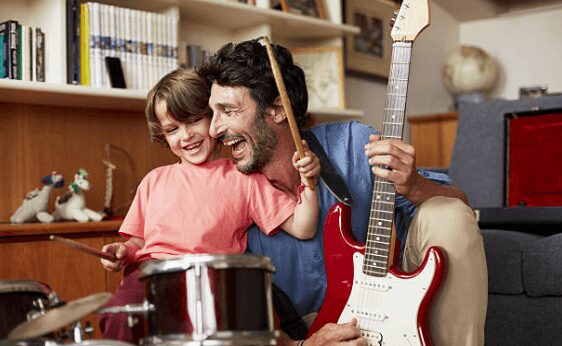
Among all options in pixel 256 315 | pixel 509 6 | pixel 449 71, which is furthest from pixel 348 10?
pixel 256 315

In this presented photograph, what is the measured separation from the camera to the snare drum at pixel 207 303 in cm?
128

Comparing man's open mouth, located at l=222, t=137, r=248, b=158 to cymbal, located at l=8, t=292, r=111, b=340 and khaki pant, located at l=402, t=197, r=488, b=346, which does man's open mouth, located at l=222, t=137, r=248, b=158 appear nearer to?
khaki pant, located at l=402, t=197, r=488, b=346

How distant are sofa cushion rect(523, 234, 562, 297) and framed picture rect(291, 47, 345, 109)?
3.80 ft

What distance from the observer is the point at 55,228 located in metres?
2.34

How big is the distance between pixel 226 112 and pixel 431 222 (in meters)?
0.59

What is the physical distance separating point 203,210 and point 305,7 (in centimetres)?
163

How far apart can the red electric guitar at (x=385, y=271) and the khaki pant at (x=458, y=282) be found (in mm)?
47

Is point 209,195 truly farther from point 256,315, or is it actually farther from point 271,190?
point 256,315

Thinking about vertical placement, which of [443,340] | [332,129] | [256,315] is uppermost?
[332,129]

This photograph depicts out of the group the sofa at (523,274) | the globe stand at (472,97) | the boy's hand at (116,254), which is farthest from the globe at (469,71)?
the boy's hand at (116,254)

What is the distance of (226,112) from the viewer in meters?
1.96

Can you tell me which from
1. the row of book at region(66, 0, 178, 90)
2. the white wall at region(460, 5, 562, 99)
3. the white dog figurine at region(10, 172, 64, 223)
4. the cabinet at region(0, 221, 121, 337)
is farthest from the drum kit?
the white wall at region(460, 5, 562, 99)

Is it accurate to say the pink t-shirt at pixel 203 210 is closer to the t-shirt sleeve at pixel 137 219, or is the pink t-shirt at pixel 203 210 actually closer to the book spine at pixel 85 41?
the t-shirt sleeve at pixel 137 219

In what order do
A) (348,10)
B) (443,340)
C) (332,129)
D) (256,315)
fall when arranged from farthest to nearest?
(348,10) < (332,129) < (443,340) < (256,315)
